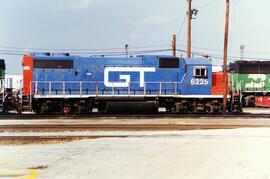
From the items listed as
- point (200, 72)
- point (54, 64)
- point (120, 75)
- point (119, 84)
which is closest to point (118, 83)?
point (119, 84)

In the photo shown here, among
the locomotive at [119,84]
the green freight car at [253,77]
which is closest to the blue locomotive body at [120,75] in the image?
the locomotive at [119,84]

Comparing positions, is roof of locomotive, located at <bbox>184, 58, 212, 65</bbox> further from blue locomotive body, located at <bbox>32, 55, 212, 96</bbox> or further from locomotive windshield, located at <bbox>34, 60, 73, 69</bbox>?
locomotive windshield, located at <bbox>34, 60, 73, 69</bbox>

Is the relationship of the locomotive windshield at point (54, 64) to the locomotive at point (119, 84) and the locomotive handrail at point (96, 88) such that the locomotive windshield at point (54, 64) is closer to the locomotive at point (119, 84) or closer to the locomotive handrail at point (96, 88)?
the locomotive at point (119, 84)

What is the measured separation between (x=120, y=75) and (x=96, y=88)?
1.58m

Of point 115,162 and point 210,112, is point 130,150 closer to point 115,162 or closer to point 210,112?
point 115,162

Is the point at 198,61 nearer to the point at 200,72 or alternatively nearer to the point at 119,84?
the point at 200,72

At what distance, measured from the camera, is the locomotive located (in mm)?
23922

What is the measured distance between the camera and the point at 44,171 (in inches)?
331

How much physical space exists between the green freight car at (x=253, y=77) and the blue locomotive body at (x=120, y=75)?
14189 mm

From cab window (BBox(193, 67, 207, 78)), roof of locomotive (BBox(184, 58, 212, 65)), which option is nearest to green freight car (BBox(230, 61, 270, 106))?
roof of locomotive (BBox(184, 58, 212, 65))

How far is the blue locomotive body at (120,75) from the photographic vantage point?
2430 cm

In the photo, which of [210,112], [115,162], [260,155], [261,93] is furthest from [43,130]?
[261,93]

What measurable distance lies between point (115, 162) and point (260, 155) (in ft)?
11.6

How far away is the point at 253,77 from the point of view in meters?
38.6
